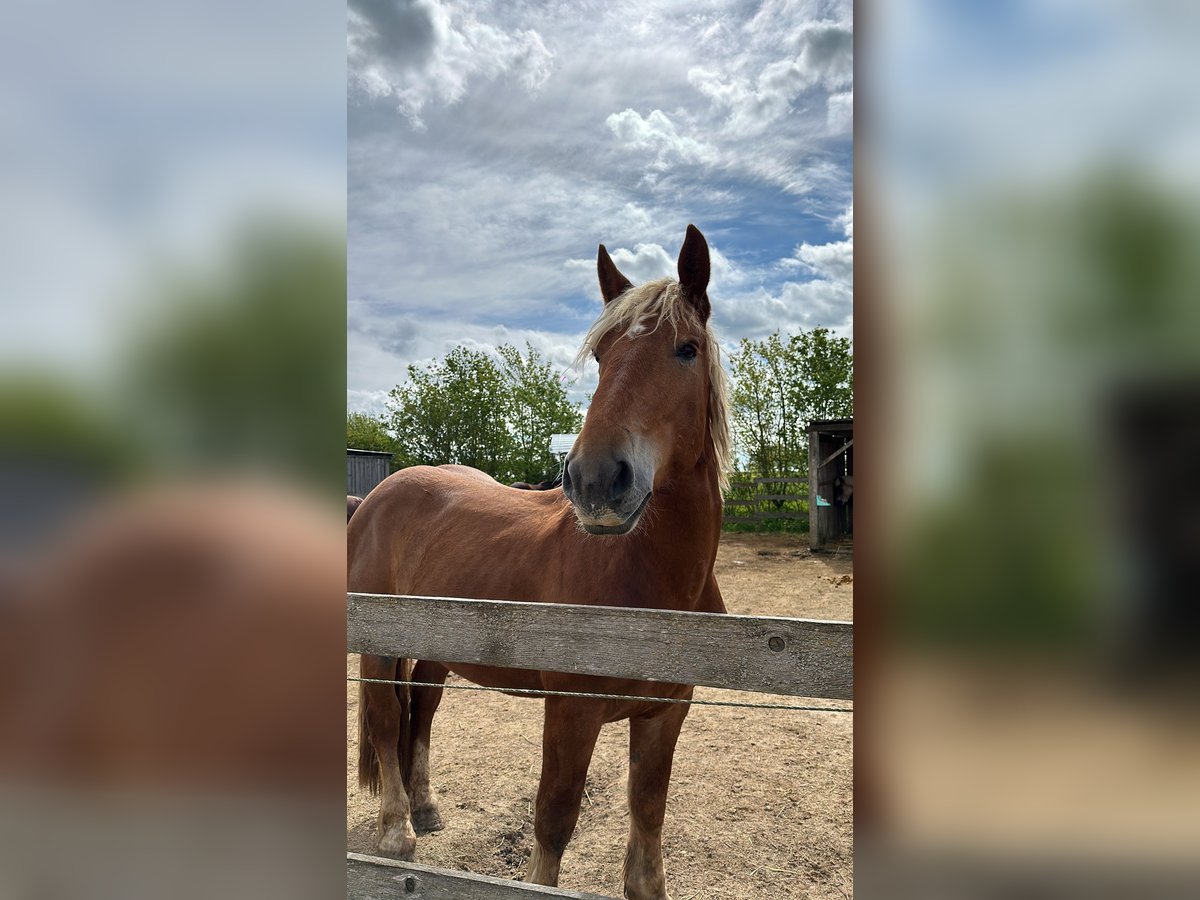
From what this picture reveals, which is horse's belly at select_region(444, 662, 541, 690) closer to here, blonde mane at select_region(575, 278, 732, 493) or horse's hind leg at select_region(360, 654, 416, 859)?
horse's hind leg at select_region(360, 654, 416, 859)

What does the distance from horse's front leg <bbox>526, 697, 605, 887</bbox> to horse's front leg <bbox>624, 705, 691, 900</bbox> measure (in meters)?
0.34

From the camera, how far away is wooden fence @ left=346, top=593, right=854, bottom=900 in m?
1.37

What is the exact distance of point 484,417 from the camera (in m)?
26.3

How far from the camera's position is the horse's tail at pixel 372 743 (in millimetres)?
3467

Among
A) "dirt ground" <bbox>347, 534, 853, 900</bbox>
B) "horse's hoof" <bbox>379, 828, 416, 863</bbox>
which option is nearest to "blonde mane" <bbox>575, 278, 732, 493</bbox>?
"dirt ground" <bbox>347, 534, 853, 900</bbox>

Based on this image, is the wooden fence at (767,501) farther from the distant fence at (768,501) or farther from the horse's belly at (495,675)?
the horse's belly at (495,675)

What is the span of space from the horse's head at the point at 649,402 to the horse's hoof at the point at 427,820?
2434mm

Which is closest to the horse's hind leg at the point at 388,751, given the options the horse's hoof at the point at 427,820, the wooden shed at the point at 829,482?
the horse's hoof at the point at 427,820
